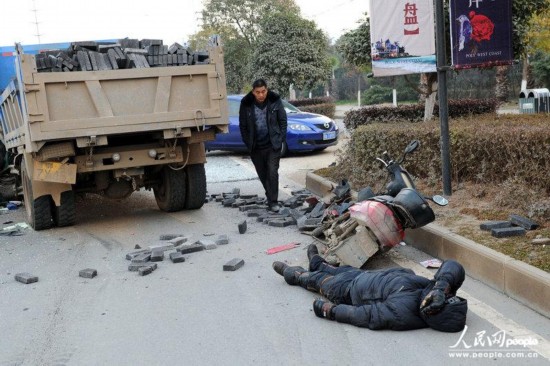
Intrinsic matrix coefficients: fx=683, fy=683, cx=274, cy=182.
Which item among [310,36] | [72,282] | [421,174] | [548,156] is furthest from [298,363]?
[310,36]

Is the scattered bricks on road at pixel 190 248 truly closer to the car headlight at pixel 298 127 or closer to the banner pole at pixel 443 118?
the banner pole at pixel 443 118

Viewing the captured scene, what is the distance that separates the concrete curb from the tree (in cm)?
2006

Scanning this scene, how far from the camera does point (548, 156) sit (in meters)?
7.31

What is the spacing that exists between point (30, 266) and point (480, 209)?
488 centimetres

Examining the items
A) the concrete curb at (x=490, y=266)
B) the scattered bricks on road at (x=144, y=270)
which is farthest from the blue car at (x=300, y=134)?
the scattered bricks on road at (x=144, y=270)

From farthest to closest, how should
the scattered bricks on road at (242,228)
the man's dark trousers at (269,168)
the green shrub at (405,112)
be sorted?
1. the green shrub at (405,112)
2. the man's dark trousers at (269,168)
3. the scattered bricks on road at (242,228)

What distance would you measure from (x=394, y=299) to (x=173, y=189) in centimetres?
565

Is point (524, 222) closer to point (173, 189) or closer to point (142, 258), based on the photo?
point (142, 258)

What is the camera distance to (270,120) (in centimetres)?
977

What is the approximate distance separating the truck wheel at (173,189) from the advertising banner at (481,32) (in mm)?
4066

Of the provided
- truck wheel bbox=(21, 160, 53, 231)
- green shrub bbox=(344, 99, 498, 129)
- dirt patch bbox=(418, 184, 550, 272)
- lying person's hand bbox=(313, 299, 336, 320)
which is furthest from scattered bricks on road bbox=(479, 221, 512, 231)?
green shrub bbox=(344, 99, 498, 129)

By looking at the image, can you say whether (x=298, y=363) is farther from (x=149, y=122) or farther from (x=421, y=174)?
(x=421, y=174)

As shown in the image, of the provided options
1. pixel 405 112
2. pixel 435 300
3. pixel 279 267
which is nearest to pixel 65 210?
pixel 279 267

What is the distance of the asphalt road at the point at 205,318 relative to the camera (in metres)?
4.36
